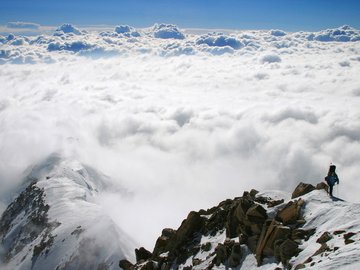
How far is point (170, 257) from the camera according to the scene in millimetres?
40312

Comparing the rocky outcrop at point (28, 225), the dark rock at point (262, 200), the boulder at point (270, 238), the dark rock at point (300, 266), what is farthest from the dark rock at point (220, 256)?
the rocky outcrop at point (28, 225)

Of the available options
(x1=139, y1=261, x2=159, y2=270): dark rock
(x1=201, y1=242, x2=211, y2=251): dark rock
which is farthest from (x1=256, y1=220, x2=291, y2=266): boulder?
(x1=139, y1=261, x2=159, y2=270): dark rock

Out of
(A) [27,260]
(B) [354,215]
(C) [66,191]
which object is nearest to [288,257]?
(B) [354,215]

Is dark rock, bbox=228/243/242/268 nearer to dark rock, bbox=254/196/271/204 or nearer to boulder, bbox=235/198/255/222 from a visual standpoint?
boulder, bbox=235/198/255/222

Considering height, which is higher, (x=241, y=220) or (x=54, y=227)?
(x=241, y=220)

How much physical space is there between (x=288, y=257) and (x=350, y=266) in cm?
720

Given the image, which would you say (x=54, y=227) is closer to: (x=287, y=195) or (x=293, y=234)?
(x=287, y=195)

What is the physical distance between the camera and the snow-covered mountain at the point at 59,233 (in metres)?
103

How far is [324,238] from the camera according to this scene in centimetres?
2609

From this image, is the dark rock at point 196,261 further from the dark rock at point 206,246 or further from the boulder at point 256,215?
the boulder at point 256,215

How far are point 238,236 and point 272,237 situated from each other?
6904 millimetres

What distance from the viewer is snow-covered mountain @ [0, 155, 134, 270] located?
337 feet

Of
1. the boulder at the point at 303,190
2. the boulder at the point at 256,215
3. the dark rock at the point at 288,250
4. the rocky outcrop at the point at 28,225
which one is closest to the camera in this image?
the dark rock at the point at 288,250

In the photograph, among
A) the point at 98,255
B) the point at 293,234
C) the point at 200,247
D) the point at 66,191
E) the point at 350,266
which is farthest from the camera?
the point at 66,191
